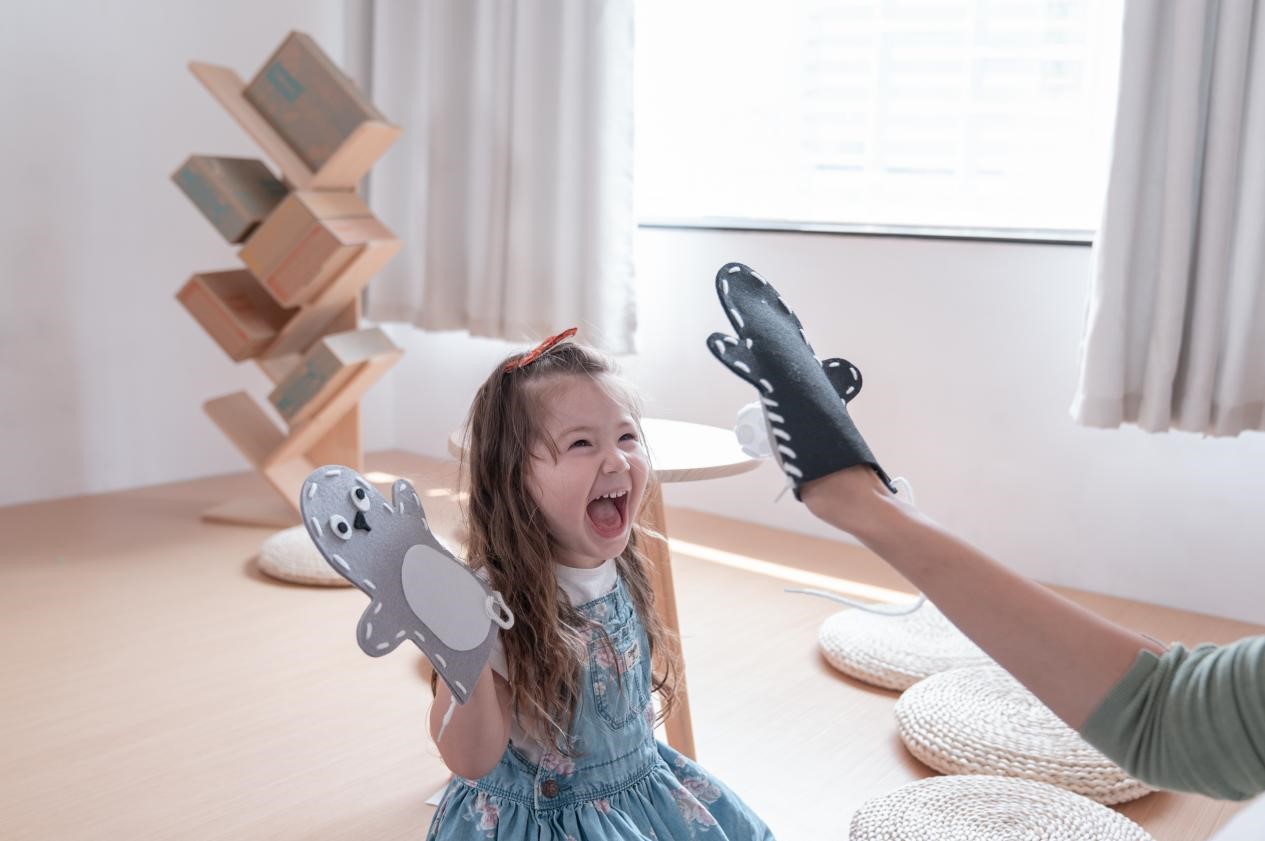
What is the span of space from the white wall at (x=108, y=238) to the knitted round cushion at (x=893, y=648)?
1.92 metres

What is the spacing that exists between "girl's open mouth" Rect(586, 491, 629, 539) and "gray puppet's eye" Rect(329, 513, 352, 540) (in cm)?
28

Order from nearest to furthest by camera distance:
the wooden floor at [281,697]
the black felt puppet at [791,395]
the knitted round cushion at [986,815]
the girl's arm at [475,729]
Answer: the black felt puppet at [791,395] < the girl's arm at [475,729] < the knitted round cushion at [986,815] < the wooden floor at [281,697]

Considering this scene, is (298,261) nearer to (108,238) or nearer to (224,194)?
(224,194)

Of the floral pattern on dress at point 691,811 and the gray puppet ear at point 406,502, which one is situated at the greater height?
the gray puppet ear at point 406,502

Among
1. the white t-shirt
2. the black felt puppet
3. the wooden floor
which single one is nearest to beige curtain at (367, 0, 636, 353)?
the wooden floor

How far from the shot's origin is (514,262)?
3148 mm

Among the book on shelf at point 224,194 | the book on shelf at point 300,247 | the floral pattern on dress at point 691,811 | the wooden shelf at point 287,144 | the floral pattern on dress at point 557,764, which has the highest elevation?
the wooden shelf at point 287,144

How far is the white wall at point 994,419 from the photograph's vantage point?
242 cm

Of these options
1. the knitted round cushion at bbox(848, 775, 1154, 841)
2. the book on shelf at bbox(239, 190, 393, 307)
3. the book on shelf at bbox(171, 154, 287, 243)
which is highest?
the book on shelf at bbox(171, 154, 287, 243)

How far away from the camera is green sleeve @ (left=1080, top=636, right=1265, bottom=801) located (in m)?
0.68

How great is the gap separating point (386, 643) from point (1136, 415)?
5.89 feet

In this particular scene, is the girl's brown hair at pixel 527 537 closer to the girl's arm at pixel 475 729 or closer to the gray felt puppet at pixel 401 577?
the girl's arm at pixel 475 729

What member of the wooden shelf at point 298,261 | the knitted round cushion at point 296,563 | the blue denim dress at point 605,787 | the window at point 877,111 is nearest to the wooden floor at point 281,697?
the knitted round cushion at point 296,563

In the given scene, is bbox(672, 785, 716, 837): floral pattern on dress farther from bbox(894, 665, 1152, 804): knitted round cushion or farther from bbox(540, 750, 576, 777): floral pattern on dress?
bbox(894, 665, 1152, 804): knitted round cushion
